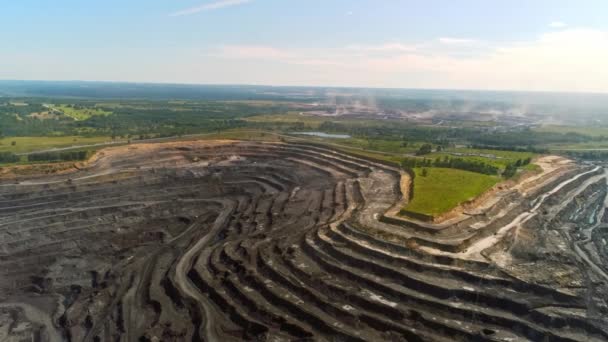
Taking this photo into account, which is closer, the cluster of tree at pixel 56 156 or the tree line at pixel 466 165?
the tree line at pixel 466 165

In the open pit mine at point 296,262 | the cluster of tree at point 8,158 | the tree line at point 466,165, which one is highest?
the tree line at point 466,165

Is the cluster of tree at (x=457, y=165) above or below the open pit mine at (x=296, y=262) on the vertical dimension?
above

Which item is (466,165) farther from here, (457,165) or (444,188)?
(444,188)

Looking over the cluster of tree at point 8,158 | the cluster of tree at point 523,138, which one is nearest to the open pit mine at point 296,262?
the cluster of tree at point 8,158

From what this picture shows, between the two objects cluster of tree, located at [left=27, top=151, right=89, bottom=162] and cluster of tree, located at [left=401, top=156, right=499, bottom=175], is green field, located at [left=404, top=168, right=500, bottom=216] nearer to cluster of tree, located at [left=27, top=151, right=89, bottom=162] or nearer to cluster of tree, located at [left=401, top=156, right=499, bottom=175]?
cluster of tree, located at [left=401, top=156, right=499, bottom=175]

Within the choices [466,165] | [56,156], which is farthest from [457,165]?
[56,156]

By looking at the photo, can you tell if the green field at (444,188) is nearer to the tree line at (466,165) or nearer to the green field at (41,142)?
the tree line at (466,165)

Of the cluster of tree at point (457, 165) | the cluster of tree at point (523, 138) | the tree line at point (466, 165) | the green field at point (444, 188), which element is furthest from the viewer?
the cluster of tree at point (523, 138)
